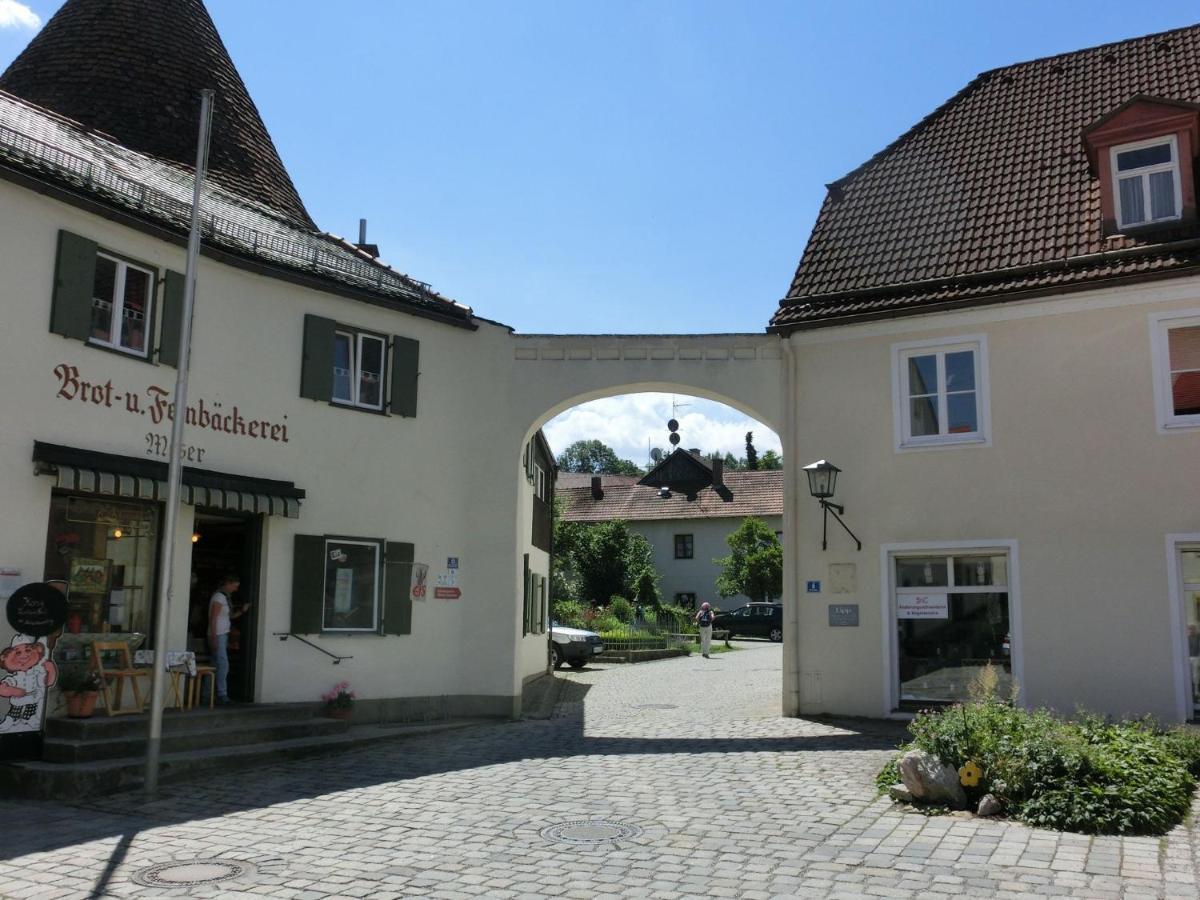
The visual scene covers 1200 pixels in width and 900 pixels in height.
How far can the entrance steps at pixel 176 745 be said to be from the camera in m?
10.3

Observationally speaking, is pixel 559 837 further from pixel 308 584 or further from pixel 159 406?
pixel 159 406

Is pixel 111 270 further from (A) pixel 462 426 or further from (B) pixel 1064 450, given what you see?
(B) pixel 1064 450

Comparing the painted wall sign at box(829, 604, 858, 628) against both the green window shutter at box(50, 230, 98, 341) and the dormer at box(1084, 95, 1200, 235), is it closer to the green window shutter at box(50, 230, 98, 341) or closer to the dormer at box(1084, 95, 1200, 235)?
the dormer at box(1084, 95, 1200, 235)

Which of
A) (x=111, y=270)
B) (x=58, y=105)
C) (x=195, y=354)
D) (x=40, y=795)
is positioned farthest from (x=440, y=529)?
(x=58, y=105)

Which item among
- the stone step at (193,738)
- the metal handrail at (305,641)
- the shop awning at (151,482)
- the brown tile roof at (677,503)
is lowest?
the stone step at (193,738)

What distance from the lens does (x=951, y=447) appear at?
1550 cm

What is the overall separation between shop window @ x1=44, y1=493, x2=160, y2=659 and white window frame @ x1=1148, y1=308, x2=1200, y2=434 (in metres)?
12.6

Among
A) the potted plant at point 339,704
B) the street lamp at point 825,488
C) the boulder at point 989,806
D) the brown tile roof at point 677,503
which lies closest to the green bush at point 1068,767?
the boulder at point 989,806

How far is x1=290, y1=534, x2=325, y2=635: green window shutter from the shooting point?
14.6m

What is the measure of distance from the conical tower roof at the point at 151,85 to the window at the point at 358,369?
14.3 feet

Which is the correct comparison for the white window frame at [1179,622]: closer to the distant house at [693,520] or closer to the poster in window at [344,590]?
the poster in window at [344,590]

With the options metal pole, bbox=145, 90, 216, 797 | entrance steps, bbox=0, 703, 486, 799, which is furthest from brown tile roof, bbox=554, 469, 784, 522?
metal pole, bbox=145, 90, 216, 797

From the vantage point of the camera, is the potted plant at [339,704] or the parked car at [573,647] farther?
the parked car at [573,647]

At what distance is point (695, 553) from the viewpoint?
184 feet
